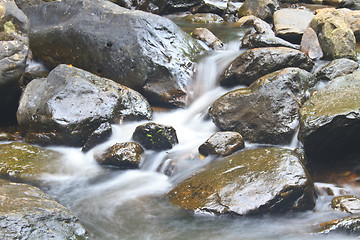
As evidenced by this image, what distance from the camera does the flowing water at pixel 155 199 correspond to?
3609mm

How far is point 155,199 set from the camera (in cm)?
430

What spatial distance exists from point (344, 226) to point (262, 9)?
9.36 metres

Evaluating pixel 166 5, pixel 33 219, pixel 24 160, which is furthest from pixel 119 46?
pixel 166 5

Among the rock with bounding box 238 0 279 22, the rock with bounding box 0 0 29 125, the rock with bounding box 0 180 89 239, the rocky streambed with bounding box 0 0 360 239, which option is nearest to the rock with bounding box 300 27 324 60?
the rocky streambed with bounding box 0 0 360 239

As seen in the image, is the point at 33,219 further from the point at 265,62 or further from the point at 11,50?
the point at 265,62

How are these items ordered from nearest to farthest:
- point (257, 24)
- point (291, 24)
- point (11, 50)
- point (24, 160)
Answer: point (24, 160)
point (11, 50)
point (291, 24)
point (257, 24)

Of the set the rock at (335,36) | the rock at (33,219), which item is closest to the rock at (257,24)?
the rock at (335,36)

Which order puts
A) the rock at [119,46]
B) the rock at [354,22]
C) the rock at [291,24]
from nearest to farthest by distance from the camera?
the rock at [119,46] < the rock at [291,24] < the rock at [354,22]

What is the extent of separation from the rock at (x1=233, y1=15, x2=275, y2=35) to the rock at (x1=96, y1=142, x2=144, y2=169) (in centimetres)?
→ 554

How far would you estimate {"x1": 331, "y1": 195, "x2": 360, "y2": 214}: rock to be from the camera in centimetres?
366

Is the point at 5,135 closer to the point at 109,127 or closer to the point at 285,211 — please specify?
the point at 109,127

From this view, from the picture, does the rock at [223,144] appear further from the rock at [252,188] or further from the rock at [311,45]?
the rock at [311,45]

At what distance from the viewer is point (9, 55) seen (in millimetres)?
5582

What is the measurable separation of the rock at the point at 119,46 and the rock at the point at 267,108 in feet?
4.40
